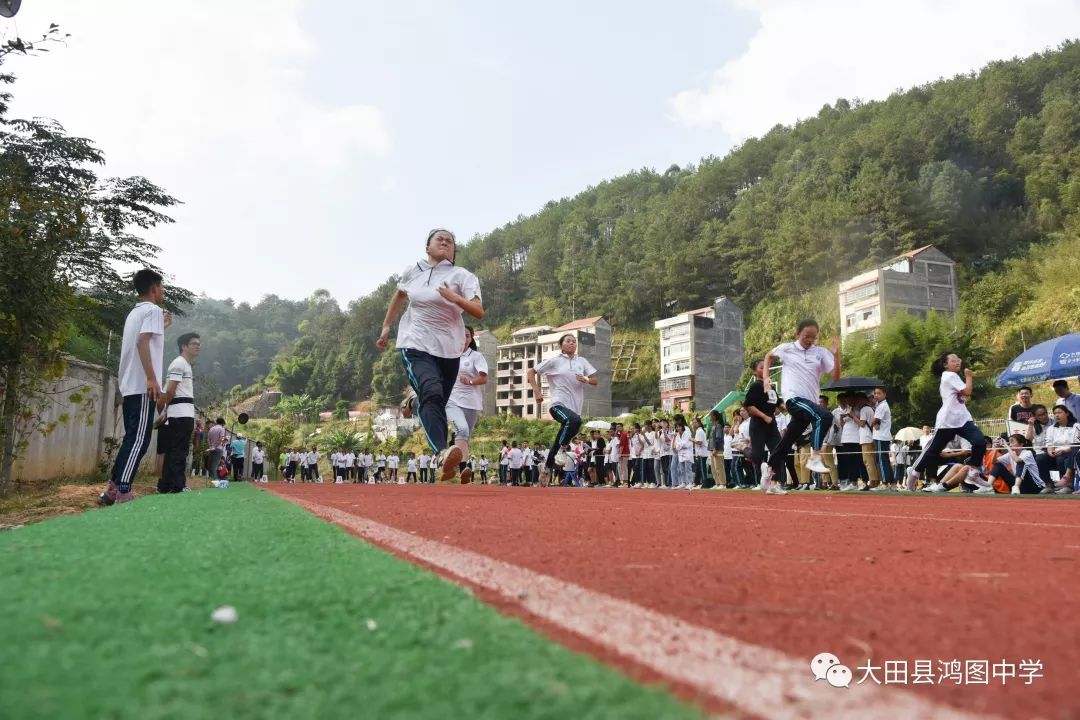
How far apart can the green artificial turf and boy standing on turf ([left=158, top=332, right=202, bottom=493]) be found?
5.70 m

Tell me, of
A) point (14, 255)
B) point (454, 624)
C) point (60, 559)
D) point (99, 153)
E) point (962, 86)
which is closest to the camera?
point (454, 624)

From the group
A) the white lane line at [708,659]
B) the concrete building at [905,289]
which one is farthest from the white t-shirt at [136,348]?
the concrete building at [905,289]

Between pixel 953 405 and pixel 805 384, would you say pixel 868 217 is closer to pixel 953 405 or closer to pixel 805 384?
pixel 953 405

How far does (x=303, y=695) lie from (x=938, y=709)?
0.97 metres

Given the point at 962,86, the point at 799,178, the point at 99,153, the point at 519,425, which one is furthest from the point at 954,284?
the point at 99,153

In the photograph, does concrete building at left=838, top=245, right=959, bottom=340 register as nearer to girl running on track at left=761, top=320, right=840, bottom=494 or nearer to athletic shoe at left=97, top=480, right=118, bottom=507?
girl running on track at left=761, top=320, right=840, bottom=494

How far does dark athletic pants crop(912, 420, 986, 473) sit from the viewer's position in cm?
869

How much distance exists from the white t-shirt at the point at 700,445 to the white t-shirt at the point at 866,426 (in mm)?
4128

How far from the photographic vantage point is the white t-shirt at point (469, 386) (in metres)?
10.6

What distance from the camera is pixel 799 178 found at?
78812mm

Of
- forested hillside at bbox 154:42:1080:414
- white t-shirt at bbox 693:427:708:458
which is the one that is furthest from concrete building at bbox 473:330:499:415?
white t-shirt at bbox 693:427:708:458

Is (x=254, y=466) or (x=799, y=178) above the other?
(x=799, y=178)

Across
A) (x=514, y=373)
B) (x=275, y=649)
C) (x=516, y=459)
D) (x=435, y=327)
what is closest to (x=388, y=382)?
(x=514, y=373)

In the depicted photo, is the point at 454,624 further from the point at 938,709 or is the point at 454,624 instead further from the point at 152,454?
the point at 152,454
